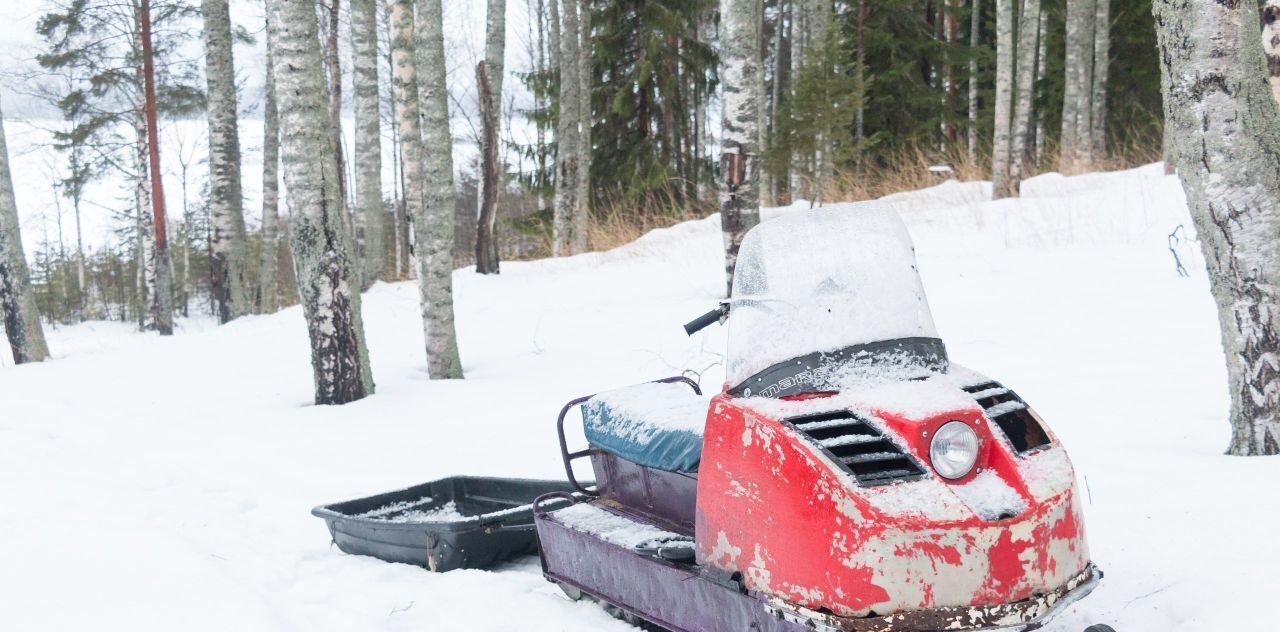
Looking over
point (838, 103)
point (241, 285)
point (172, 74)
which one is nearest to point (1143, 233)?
point (838, 103)

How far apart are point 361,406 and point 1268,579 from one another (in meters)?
6.03

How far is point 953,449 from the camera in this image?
8.14ft

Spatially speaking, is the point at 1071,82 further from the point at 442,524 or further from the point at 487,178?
the point at 442,524

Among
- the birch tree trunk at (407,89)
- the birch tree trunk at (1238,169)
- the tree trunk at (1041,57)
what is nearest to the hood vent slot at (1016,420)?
the birch tree trunk at (1238,169)

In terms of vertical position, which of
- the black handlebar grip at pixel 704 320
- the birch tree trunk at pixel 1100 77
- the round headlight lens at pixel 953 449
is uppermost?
the birch tree trunk at pixel 1100 77

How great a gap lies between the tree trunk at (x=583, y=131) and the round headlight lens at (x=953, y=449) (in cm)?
1455

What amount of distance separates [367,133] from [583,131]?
4375 mm

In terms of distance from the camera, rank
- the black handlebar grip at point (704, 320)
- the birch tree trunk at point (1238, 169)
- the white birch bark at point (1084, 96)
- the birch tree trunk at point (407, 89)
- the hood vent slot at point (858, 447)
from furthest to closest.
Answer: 1. the white birch bark at point (1084, 96)
2. the birch tree trunk at point (407, 89)
3. the birch tree trunk at point (1238, 169)
4. the black handlebar grip at point (704, 320)
5. the hood vent slot at point (858, 447)

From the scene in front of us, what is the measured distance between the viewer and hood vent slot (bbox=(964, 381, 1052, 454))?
2.66 meters

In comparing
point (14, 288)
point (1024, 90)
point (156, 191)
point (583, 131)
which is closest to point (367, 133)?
point (583, 131)

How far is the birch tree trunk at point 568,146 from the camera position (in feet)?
54.7

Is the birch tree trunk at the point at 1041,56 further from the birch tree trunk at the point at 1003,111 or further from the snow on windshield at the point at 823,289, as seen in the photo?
the snow on windshield at the point at 823,289

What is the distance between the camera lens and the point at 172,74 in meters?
20.5

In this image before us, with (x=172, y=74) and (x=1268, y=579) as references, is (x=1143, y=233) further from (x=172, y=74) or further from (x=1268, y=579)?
(x=172, y=74)
